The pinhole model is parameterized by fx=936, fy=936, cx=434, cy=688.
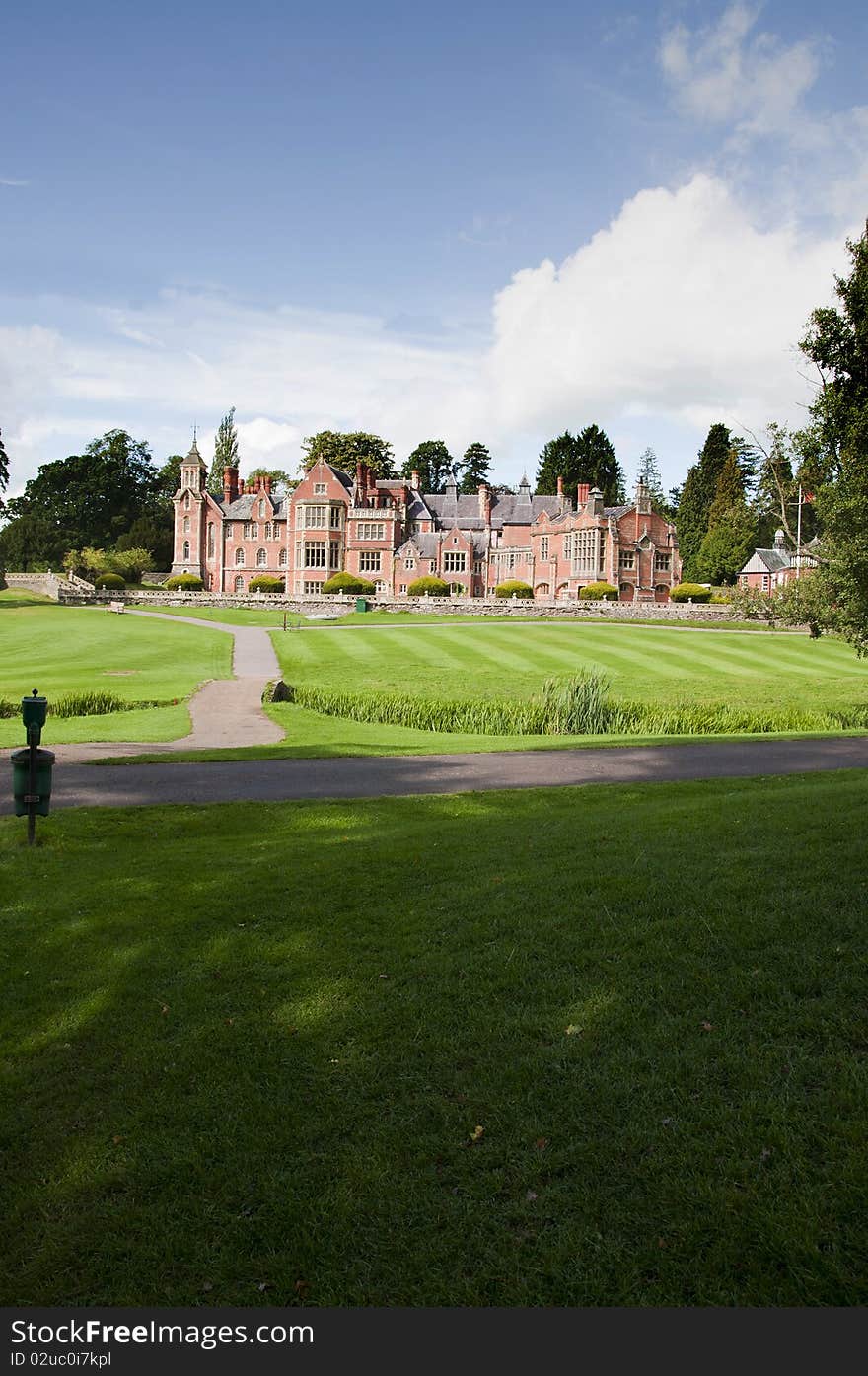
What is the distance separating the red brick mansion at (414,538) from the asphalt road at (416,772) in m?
65.9

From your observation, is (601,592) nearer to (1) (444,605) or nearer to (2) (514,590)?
(2) (514,590)

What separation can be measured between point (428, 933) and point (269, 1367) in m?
3.62

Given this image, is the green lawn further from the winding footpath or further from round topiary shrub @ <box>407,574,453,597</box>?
round topiary shrub @ <box>407,574,453,597</box>

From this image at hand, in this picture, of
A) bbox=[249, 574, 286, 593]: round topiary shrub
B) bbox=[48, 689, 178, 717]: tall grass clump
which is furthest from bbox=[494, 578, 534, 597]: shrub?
bbox=[48, 689, 178, 717]: tall grass clump

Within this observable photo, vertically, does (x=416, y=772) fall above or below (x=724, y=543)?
below

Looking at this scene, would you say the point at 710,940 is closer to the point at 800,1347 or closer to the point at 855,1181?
the point at 855,1181

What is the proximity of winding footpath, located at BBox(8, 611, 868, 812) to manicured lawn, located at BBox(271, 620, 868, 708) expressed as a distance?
9.64 metres

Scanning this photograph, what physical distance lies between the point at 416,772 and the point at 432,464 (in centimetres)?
11955

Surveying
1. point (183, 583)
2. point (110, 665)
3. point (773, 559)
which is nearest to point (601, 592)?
point (773, 559)

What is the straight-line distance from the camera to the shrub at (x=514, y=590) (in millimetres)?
81375

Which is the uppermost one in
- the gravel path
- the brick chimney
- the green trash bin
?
the brick chimney

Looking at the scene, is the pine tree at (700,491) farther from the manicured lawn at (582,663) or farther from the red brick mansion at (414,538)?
the manicured lawn at (582,663)

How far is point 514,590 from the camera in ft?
267

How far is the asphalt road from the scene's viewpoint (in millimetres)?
13758
